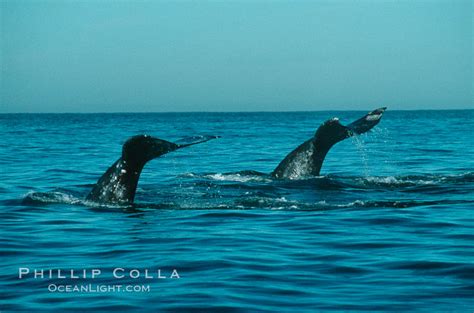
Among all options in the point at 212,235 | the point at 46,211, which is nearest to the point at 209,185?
the point at 46,211

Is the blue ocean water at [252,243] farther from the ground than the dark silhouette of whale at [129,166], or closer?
closer

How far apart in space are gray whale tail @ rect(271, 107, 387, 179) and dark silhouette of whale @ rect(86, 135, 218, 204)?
439cm

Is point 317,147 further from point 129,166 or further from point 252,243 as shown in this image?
point 252,243

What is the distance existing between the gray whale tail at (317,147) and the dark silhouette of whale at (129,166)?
439cm

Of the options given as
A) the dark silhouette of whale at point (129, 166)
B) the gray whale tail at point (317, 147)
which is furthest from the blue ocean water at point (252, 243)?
→ the gray whale tail at point (317, 147)

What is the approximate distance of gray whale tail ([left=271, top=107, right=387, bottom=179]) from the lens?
16.0m

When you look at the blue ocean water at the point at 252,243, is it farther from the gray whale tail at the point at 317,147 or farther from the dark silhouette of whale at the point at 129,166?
the gray whale tail at the point at 317,147

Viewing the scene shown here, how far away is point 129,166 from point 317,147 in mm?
5073

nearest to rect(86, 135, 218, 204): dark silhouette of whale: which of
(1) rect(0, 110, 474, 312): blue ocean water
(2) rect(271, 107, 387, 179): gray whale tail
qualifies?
(1) rect(0, 110, 474, 312): blue ocean water

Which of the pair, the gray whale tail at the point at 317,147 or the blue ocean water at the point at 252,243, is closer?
the blue ocean water at the point at 252,243

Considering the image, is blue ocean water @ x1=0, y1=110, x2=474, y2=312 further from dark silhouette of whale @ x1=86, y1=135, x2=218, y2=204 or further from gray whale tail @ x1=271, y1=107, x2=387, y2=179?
gray whale tail @ x1=271, y1=107, x2=387, y2=179

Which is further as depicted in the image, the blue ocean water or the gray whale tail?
the gray whale tail

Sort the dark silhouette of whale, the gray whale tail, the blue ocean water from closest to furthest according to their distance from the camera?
the blue ocean water < the dark silhouette of whale < the gray whale tail

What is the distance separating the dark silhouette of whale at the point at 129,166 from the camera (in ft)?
38.1
